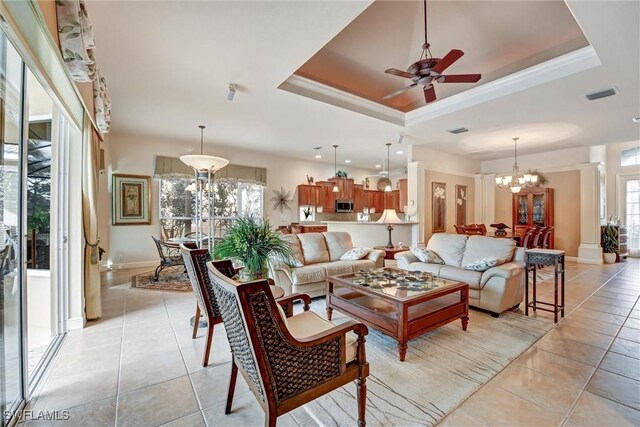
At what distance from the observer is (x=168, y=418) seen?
5.41ft

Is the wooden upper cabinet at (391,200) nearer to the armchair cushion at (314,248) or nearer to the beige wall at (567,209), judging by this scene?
the beige wall at (567,209)

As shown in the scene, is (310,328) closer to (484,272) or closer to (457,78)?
(484,272)

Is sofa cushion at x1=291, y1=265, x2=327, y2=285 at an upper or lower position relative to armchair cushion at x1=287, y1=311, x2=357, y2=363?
lower

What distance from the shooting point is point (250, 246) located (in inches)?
88.0

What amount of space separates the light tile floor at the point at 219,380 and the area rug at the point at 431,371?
0.09 metres

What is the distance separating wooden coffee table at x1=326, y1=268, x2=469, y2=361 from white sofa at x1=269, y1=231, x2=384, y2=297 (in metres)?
0.57

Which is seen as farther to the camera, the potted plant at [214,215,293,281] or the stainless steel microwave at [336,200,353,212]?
the stainless steel microwave at [336,200,353,212]

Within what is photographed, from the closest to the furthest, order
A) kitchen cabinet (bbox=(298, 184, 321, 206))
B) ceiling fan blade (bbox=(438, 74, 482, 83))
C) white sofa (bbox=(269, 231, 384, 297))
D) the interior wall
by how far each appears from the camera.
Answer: ceiling fan blade (bbox=(438, 74, 482, 83))
white sofa (bbox=(269, 231, 384, 297))
the interior wall
kitchen cabinet (bbox=(298, 184, 321, 206))

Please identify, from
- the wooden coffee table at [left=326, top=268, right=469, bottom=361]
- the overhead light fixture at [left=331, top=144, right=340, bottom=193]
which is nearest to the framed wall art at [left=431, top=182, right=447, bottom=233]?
the overhead light fixture at [left=331, top=144, right=340, bottom=193]

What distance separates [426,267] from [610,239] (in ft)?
21.0

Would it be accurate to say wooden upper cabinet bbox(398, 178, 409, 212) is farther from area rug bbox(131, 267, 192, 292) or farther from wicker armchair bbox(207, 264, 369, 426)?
wicker armchair bbox(207, 264, 369, 426)

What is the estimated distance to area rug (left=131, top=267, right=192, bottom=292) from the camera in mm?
4344

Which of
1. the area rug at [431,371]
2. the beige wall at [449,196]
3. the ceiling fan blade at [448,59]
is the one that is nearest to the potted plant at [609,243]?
the beige wall at [449,196]

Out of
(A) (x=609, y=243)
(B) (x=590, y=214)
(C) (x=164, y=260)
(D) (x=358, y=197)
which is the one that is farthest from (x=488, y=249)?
(A) (x=609, y=243)
